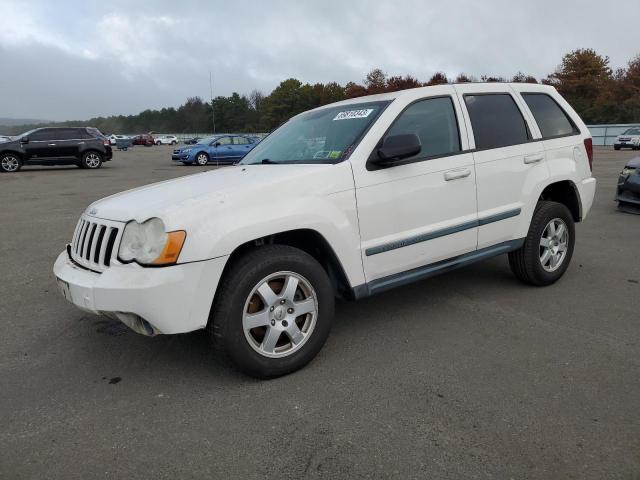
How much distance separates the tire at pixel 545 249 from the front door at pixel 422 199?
29.5 inches

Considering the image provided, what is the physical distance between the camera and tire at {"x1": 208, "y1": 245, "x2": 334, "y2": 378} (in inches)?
113

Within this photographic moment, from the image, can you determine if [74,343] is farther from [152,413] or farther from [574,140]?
[574,140]

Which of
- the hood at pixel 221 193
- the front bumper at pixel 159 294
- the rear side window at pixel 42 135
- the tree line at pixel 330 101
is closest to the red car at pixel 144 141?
the tree line at pixel 330 101

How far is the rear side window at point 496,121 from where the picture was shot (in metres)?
4.07

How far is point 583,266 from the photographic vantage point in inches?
210

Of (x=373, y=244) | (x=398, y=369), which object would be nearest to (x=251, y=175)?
(x=373, y=244)

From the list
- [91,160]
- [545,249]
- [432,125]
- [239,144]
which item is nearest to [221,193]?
[432,125]

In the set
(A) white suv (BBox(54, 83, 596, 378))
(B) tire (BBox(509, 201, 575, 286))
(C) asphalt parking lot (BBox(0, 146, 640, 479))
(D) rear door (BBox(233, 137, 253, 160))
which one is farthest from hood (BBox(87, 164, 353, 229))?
(D) rear door (BBox(233, 137, 253, 160))

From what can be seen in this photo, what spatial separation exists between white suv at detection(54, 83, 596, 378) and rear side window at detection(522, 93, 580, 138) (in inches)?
0.8

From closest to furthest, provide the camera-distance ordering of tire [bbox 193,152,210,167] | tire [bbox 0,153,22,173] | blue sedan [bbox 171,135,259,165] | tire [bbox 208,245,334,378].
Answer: tire [bbox 208,245,334,378], tire [bbox 0,153,22,173], blue sedan [bbox 171,135,259,165], tire [bbox 193,152,210,167]

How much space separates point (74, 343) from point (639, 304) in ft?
14.5

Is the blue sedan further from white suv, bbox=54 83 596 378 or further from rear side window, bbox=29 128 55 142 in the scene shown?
white suv, bbox=54 83 596 378

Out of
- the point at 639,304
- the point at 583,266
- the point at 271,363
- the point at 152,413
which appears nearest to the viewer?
the point at 152,413

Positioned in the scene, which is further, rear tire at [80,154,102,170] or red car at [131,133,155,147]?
red car at [131,133,155,147]
